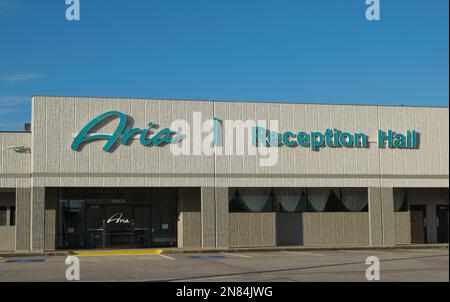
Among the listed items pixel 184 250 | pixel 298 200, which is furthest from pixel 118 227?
pixel 298 200

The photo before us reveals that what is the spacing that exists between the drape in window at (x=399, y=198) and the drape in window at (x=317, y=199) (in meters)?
4.08

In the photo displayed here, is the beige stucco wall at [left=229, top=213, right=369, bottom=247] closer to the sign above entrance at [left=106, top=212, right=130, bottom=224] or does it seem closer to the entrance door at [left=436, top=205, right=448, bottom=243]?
the entrance door at [left=436, top=205, right=448, bottom=243]

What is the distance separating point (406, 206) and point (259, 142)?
9.13m

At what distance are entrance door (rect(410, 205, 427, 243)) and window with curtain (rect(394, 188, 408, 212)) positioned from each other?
0.77 meters

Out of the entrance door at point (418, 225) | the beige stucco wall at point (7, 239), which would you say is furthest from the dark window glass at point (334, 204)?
Answer: the beige stucco wall at point (7, 239)

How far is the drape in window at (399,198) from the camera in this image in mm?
33781

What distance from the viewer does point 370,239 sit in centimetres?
3206

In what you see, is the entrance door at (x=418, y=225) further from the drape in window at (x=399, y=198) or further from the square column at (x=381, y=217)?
the square column at (x=381, y=217)

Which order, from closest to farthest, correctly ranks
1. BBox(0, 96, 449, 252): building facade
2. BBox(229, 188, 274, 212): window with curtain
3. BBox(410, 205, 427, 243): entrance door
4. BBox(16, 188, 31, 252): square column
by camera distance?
BBox(16, 188, 31, 252): square column < BBox(0, 96, 449, 252): building facade < BBox(229, 188, 274, 212): window with curtain < BBox(410, 205, 427, 243): entrance door

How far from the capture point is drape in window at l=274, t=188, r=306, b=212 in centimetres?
3195

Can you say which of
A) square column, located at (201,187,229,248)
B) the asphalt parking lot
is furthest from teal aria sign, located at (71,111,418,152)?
the asphalt parking lot

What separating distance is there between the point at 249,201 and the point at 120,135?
7.01 meters

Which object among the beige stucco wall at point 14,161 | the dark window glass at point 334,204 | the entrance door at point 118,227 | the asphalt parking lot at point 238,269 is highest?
the beige stucco wall at point 14,161
